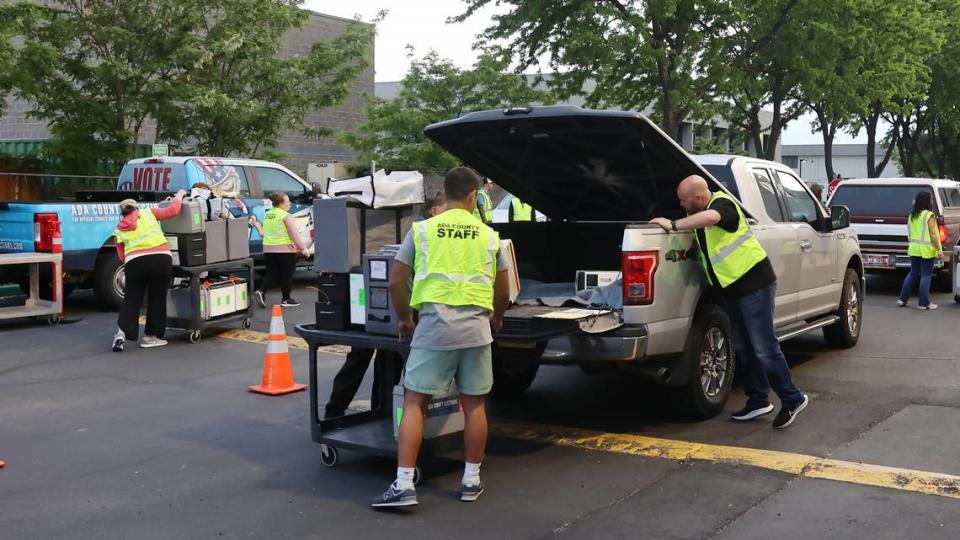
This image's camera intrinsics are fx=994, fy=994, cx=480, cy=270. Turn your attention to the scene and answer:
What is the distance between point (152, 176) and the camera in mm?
14984

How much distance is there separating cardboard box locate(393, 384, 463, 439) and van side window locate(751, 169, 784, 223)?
12.3 feet

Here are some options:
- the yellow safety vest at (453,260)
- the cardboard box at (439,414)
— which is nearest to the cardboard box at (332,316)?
the cardboard box at (439,414)

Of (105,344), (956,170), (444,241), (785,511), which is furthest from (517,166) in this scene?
(956,170)

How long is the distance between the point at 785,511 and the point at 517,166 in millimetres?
3872

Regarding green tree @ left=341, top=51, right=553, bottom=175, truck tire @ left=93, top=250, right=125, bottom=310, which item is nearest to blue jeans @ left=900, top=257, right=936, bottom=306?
truck tire @ left=93, top=250, right=125, bottom=310

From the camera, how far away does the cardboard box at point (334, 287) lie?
6.13 meters

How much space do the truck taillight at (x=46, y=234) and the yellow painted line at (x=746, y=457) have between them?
24.9 ft

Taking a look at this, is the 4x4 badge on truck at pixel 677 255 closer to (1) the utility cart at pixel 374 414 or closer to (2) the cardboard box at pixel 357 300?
(1) the utility cart at pixel 374 414

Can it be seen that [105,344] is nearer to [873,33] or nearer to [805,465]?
[805,465]

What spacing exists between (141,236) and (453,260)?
253 inches

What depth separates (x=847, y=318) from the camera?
33.2ft

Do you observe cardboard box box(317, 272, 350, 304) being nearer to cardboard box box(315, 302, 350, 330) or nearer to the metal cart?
cardboard box box(315, 302, 350, 330)

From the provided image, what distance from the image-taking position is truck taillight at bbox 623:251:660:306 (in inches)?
251

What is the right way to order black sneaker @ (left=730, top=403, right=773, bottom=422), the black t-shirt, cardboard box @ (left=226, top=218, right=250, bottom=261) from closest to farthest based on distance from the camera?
the black t-shirt → black sneaker @ (left=730, top=403, right=773, bottom=422) → cardboard box @ (left=226, top=218, right=250, bottom=261)
